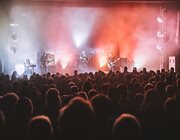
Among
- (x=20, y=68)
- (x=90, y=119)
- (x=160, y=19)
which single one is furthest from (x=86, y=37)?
(x=90, y=119)

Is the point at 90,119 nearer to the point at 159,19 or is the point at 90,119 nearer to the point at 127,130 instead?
the point at 127,130

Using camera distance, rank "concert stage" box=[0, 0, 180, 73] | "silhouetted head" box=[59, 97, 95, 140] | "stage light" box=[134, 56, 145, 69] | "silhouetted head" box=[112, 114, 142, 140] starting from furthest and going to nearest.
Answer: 1. "stage light" box=[134, 56, 145, 69]
2. "concert stage" box=[0, 0, 180, 73]
3. "silhouetted head" box=[59, 97, 95, 140]
4. "silhouetted head" box=[112, 114, 142, 140]

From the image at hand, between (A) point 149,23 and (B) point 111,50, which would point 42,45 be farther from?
(A) point 149,23

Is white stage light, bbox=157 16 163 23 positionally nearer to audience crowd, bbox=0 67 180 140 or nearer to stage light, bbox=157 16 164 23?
stage light, bbox=157 16 164 23

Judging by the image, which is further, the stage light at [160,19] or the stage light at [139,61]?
the stage light at [139,61]

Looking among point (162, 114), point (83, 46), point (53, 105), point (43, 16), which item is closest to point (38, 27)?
point (43, 16)

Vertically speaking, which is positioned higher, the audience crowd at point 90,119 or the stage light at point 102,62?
the stage light at point 102,62

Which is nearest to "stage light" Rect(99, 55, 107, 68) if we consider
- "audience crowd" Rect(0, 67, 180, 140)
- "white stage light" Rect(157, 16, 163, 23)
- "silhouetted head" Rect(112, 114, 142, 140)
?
"white stage light" Rect(157, 16, 163, 23)

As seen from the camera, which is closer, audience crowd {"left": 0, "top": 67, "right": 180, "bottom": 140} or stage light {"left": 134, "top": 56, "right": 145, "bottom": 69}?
audience crowd {"left": 0, "top": 67, "right": 180, "bottom": 140}

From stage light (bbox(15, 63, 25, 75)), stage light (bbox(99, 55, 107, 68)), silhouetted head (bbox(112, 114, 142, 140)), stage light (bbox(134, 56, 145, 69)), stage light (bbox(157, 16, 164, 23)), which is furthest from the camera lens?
stage light (bbox(134, 56, 145, 69))

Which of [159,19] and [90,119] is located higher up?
[159,19]

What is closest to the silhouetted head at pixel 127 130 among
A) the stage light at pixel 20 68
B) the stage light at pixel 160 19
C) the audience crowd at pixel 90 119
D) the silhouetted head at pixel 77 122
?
the audience crowd at pixel 90 119

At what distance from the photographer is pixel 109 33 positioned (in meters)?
30.2

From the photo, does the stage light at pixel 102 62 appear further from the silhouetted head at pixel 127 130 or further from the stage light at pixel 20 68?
the silhouetted head at pixel 127 130
